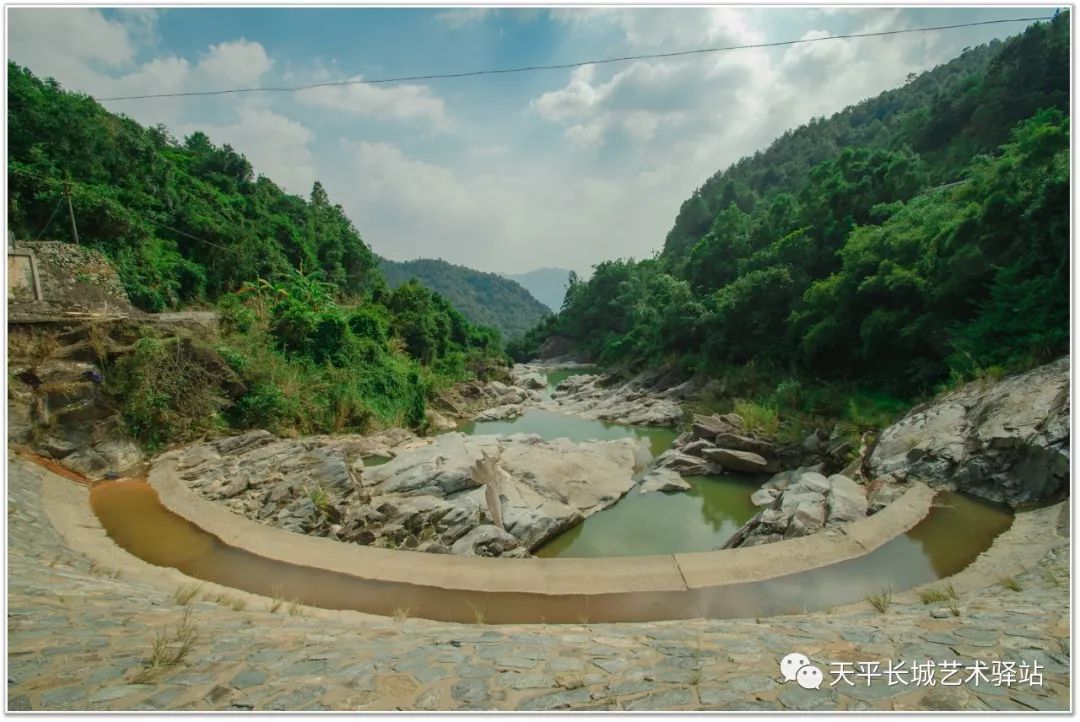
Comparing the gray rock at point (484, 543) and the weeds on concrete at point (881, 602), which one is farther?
the gray rock at point (484, 543)

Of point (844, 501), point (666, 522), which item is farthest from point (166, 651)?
point (844, 501)

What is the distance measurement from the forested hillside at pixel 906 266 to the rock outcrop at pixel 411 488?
810 cm

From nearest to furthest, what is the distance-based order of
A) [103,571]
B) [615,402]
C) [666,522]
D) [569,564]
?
[103,571] → [569,564] → [666,522] → [615,402]

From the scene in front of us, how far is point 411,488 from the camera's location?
7.90 m

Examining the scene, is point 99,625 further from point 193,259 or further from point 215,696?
point 193,259

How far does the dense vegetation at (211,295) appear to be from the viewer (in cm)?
1038

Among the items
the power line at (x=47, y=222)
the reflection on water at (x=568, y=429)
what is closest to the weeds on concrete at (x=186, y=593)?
the reflection on water at (x=568, y=429)

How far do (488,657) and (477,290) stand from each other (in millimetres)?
139601

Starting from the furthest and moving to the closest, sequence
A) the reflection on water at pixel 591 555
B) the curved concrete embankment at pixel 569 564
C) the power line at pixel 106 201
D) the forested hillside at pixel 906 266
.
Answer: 1. the power line at pixel 106 201
2. the forested hillside at pixel 906 266
3. the curved concrete embankment at pixel 569 564
4. the reflection on water at pixel 591 555

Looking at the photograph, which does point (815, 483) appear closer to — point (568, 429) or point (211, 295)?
point (568, 429)

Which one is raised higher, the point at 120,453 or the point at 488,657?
the point at 488,657

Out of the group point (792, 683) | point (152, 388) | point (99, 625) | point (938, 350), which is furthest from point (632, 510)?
point (152, 388)

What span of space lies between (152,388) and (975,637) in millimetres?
12140

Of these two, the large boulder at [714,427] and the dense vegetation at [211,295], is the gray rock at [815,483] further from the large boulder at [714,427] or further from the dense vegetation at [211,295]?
the dense vegetation at [211,295]
